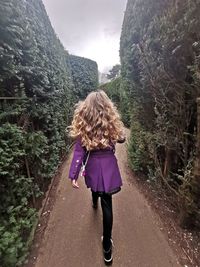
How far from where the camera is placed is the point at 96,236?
3277 millimetres

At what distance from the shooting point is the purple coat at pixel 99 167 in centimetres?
280

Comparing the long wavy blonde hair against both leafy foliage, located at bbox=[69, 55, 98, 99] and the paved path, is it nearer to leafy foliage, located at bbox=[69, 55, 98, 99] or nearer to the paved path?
the paved path

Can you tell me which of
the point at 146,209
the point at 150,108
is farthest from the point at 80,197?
the point at 150,108

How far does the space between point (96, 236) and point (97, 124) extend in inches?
62.6

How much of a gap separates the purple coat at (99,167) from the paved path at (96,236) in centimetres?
85

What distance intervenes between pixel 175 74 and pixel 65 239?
8.77 ft

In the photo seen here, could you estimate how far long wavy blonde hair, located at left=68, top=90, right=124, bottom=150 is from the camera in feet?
9.05

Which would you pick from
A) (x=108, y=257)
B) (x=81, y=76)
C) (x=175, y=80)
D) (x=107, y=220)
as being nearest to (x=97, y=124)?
(x=107, y=220)

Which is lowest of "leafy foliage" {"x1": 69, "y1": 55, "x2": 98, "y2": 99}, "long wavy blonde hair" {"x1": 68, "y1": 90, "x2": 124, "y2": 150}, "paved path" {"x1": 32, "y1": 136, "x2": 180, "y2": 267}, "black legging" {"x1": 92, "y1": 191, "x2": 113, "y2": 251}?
"paved path" {"x1": 32, "y1": 136, "x2": 180, "y2": 267}

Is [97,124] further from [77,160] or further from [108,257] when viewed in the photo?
[108,257]

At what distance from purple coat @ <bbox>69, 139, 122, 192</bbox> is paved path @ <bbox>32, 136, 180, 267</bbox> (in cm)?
85

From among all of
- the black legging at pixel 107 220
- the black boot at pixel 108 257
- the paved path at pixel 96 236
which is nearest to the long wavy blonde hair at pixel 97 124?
the black legging at pixel 107 220

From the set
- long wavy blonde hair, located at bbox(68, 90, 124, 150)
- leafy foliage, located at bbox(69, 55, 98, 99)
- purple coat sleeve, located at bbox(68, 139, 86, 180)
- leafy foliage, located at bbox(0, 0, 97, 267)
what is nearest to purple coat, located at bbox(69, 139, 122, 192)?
purple coat sleeve, located at bbox(68, 139, 86, 180)

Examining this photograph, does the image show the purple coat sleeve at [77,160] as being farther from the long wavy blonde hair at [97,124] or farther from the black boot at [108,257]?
the black boot at [108,257]
